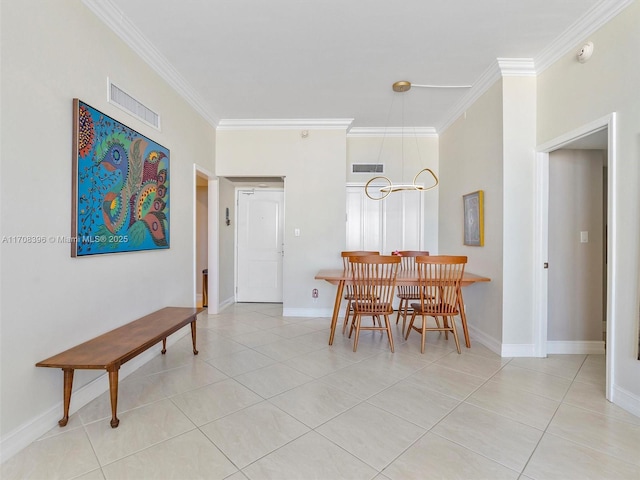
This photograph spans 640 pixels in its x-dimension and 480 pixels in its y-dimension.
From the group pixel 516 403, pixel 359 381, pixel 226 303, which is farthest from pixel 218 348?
pixel 516 403

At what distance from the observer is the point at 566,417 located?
184cm

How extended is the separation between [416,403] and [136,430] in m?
1.80

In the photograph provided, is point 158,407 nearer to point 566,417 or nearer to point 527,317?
point 566,417

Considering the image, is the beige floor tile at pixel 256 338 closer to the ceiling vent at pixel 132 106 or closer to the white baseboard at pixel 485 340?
the white baseboard at pixel 485 340

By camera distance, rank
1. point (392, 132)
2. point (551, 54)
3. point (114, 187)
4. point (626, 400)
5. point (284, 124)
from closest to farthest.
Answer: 1. point (626, 400)
2. point (114, 187)
3. point (551, 54)
4. point (284, 124)
5. point (392, 132)

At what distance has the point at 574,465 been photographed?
4.74 ft

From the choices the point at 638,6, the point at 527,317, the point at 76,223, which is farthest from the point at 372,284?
the point at 638,6

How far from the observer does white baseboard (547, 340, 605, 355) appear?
9.40 feet

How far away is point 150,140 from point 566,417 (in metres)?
3.87

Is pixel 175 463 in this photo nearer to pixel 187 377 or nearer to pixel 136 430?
pixel 136 430

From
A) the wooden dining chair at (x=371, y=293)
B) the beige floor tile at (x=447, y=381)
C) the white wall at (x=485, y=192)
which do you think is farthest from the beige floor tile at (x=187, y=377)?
the white wall at (x=485, y=192)

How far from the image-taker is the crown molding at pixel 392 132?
14.8 ft

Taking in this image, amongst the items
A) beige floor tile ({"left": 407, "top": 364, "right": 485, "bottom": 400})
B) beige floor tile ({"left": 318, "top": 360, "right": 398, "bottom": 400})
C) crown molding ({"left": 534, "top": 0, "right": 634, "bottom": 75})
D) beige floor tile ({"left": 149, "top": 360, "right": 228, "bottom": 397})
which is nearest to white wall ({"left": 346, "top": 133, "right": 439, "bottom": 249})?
crown molding ({"left": 534, "top": 0, "right": 634, "bottom": 75})

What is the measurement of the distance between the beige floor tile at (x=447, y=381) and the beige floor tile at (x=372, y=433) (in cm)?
56
